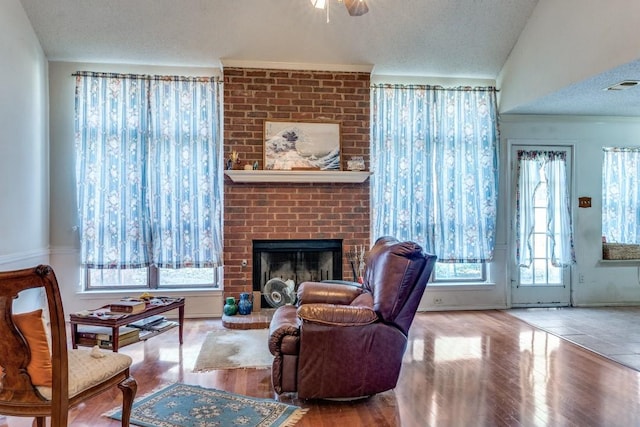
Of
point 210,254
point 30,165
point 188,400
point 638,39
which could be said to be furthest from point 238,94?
point 638,39

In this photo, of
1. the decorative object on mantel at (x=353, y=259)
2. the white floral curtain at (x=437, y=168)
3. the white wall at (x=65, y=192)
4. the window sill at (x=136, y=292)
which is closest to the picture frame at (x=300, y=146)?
the white floral curtain at (x=437, y=168)

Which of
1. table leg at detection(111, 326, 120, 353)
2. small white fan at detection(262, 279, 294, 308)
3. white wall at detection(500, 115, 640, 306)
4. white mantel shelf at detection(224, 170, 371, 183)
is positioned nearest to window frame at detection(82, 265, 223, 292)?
small white fan at detection(262, 279, 294, 308)

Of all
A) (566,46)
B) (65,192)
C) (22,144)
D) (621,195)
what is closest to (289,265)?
(65,192)

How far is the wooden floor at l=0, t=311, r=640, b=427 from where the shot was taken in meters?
2.51

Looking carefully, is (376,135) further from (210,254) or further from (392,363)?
(392,363)

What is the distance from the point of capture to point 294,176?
4812mm

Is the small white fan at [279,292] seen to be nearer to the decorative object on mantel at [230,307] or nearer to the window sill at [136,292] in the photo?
the decorative object on mantel at [230,307]

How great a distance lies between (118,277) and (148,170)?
1.27 m

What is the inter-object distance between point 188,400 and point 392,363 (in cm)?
129

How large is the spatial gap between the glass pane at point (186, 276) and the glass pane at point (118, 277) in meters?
0.20

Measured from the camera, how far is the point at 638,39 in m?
3.32

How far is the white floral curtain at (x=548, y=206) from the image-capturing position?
5492mm

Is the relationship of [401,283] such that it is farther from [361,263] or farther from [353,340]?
[361,263]

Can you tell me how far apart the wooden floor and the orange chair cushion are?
84cm
